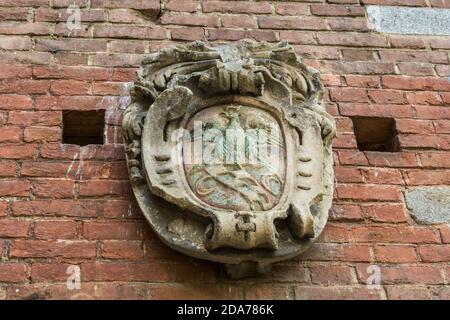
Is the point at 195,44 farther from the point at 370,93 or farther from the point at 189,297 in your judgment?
the point at 189,297

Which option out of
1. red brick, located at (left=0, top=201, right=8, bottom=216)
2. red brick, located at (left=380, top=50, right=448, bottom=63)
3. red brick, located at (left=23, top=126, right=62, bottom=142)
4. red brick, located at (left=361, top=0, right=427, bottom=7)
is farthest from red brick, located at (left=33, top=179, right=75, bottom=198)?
red brick, located at (left=361, top=0, right=427, bottom=7)

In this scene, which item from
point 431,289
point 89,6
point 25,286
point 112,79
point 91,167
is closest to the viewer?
point 25,286

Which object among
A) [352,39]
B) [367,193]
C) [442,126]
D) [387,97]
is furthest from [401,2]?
[367,193]

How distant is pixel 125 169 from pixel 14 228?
48 centimetres

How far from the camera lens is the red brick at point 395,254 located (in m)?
2.80

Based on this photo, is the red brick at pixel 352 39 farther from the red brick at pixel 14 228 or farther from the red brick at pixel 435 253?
the red brick at pixel 14 228

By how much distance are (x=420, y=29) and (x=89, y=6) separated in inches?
63.1

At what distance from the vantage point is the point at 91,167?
9.59 ft

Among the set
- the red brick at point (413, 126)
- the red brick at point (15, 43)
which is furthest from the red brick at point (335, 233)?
the red brick at point (15, 43)

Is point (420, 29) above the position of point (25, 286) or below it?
above

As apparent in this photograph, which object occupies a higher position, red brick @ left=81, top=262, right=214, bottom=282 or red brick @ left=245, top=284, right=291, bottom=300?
red brick @ left=81, top=262, right=214, bottom=282

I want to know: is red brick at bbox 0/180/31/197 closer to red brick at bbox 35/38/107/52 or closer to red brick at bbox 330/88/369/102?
red brick at bbox 35/38/107/52

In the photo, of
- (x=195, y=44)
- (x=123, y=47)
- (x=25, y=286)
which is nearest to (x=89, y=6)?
(x=123, y=47)

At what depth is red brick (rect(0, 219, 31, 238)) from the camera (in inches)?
106
